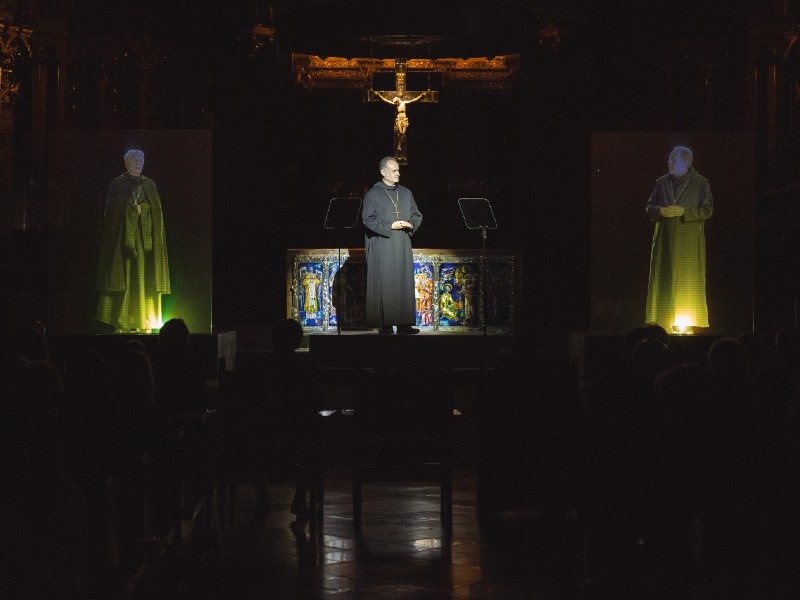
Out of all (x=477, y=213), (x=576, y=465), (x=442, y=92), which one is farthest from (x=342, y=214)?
(x=442, y=92)

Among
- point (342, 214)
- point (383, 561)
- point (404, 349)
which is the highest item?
point (342, 214)

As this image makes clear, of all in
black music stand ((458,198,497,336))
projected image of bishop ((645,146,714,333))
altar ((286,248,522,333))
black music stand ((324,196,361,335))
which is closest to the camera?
black music stand ((324,196,361,335))

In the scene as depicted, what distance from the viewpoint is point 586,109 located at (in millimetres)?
12656

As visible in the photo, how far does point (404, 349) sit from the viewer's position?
401 inches

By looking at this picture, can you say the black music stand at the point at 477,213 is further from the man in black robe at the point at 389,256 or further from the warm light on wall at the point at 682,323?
the warm light on wall at the point at 682,323

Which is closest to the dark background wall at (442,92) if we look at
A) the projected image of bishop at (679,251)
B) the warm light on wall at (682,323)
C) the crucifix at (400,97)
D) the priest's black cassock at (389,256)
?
the projected image of bishop at (679,251)

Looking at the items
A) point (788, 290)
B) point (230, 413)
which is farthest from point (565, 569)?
point (788, 290)

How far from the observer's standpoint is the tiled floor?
4.87 metres

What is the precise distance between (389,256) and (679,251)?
8.60 feet

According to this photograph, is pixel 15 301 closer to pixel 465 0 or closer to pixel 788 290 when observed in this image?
pixel 465 0

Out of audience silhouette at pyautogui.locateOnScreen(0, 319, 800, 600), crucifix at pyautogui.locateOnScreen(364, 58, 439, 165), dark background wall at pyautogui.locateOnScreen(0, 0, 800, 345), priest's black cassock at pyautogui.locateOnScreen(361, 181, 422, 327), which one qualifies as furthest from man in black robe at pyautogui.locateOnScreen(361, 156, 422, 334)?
audience silhouette at pyautogui.locateOnScreen(0, 319, 800, 600)

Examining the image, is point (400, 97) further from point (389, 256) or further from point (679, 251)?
point (679, 251)

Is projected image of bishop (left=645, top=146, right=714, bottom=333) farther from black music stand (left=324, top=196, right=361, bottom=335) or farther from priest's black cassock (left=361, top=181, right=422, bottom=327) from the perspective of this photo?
black music stand (left=324, top=196, right=361, bottom=335)

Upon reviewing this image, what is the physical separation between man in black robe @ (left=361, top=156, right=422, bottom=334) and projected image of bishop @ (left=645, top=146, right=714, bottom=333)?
85.9 inches
